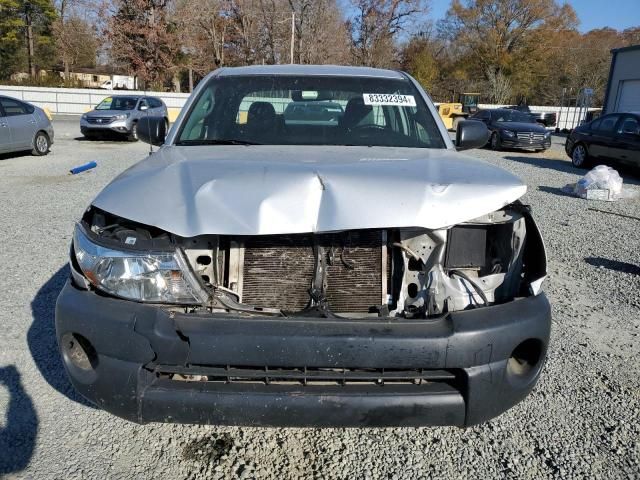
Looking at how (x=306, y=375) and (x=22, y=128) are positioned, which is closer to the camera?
(x=306, y=375)

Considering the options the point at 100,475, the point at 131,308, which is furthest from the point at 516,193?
the point at 100,475

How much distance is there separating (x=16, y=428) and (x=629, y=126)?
12950mm

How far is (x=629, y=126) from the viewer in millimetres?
11664

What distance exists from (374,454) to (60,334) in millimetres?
1525

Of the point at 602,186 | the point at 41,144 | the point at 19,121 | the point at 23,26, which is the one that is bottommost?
the point at 41,144

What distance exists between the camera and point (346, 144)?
3.15m

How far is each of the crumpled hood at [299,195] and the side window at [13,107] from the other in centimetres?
1176

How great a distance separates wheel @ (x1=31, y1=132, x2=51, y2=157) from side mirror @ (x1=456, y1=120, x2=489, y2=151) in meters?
12.5

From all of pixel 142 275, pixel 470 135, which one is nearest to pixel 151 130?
pixel 142 275

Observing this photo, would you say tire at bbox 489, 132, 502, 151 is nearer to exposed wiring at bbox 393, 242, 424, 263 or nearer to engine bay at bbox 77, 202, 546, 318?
engine bay at bbox 77, 202, 546, 318

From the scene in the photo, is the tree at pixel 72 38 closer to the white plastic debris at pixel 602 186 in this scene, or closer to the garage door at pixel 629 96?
the garage door at pixel 629 96

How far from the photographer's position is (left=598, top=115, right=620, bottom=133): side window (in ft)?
40.1

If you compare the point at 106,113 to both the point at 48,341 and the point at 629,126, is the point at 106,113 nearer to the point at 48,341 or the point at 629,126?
the point at 629,126

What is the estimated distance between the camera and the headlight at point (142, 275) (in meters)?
2.06
